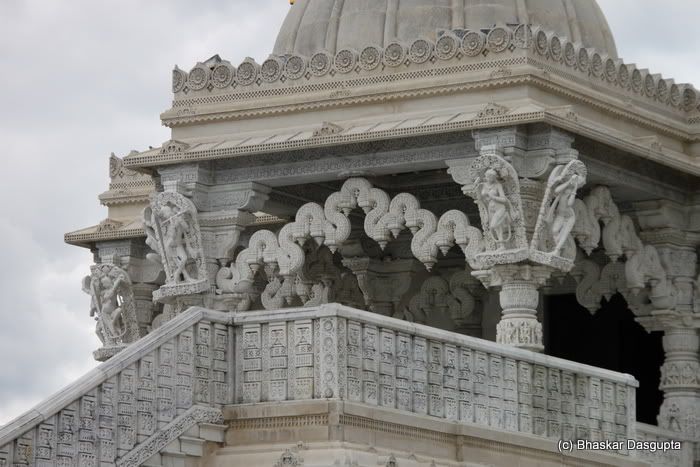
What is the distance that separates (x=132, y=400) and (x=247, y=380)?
1416mm

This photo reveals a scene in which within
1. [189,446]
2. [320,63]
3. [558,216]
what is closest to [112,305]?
[320,63]

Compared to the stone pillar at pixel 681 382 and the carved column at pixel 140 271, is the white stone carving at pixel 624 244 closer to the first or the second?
the stone pillar at pixel 681 382

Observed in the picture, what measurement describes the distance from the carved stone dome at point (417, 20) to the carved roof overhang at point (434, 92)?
937 millimetres

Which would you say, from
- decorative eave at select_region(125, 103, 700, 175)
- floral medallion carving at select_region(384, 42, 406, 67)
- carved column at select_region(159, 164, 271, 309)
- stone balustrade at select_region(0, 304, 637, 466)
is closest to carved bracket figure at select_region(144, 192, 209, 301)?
carved column at select_region(159, 164, 271, 309)

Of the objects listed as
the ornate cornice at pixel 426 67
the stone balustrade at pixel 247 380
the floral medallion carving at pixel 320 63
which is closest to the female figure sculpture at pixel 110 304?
the ornate cornice at pixel 426 67

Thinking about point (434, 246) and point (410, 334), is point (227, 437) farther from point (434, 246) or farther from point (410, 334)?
point (434, 246)

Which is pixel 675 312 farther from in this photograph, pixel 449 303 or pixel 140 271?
pixel 140 271

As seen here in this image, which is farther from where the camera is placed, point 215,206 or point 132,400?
point 215,206

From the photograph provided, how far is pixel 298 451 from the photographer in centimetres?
2267

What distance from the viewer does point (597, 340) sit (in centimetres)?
3528

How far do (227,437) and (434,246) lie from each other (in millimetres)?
7094

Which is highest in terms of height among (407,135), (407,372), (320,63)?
(320,63)

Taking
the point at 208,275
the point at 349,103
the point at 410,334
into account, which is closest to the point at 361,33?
the point at 349,103

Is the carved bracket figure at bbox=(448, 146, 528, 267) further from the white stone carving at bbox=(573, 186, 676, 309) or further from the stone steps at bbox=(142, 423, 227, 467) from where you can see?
the stone steps at bbox=(142, 423, 227, 467)
